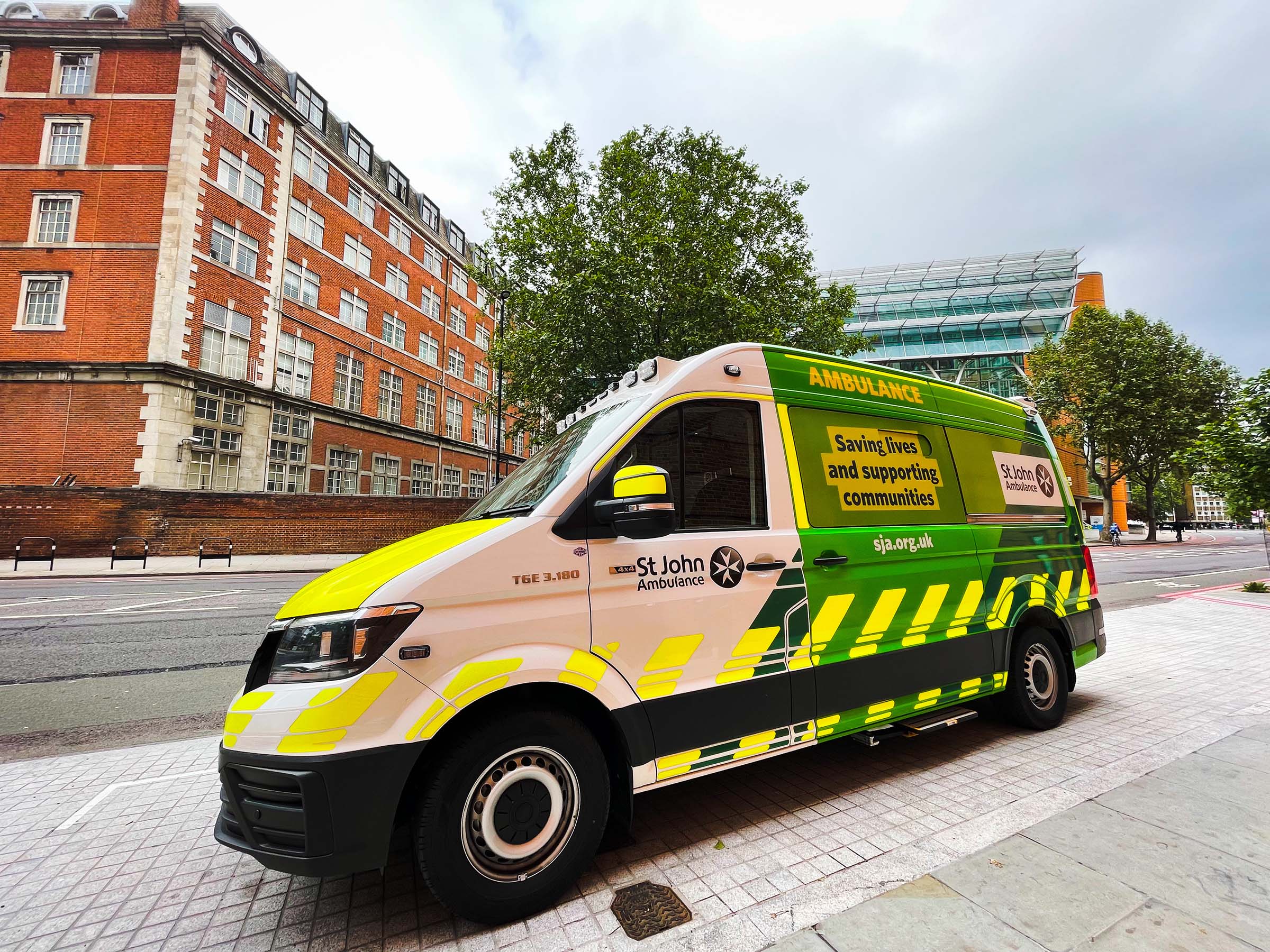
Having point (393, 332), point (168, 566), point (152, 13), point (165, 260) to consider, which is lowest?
point (168, 566)

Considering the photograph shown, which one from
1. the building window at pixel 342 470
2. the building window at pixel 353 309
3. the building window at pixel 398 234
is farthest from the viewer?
the building window at pixel 398 234

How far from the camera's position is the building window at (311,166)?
26.9m

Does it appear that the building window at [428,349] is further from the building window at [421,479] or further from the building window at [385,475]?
the building window at [385,475]

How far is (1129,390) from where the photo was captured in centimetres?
3666

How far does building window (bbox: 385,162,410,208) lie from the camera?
33938 mm

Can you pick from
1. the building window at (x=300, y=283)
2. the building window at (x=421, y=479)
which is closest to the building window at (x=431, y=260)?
the building window at (x=300, y=283)

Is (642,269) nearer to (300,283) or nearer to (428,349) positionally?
(300,283)

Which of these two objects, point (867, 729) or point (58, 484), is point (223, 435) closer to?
point (58, 484)

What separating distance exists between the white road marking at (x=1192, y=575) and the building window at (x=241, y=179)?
111 feet

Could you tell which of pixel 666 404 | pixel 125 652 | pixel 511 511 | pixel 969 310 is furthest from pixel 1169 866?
pixel 969 310

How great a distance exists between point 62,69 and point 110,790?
3304cm

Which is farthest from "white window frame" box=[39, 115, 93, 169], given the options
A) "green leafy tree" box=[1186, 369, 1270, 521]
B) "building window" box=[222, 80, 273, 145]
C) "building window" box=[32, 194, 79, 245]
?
"green leafy tree" box=[1186, 369, 1270, 521]

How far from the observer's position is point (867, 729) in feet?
11.2

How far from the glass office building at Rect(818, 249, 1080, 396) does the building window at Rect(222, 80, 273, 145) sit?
48602 millimetres
